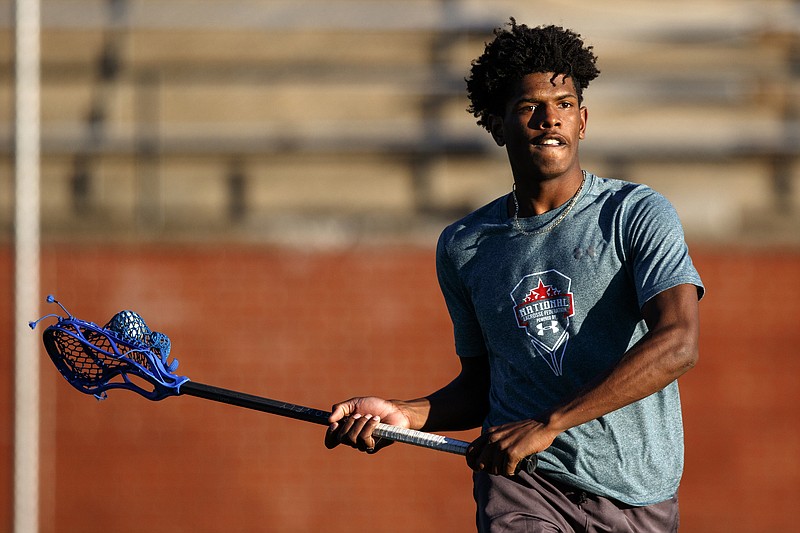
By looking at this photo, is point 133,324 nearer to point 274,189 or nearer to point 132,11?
point 274,189

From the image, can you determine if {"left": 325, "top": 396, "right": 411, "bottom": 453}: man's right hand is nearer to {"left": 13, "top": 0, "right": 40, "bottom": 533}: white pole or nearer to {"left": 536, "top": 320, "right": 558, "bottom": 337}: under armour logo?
{"left": 536, "top": 320, "right": 558, "bottom": 337}: under armour logo

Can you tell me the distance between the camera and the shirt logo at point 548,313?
3582 mm

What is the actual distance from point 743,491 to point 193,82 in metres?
5.05

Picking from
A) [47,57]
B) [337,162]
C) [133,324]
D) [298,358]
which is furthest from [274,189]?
[133,324]

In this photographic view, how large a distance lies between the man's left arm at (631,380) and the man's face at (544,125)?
21.8 inches

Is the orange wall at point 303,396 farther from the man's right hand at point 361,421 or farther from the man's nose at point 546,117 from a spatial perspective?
the man's nose at point 546,117

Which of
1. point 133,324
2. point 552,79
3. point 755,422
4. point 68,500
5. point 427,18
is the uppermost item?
point 427,18

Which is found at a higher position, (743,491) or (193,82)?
(193,82)

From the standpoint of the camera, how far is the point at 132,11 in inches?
393

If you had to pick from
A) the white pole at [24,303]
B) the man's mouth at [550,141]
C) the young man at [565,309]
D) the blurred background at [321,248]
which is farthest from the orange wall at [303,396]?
the man's mouth at [550,141]

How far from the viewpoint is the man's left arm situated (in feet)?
10.8

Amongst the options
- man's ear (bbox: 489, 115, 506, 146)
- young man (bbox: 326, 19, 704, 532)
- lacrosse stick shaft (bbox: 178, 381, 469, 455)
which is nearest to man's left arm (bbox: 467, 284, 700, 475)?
young man (bbox: 326, 19, 704, 532)

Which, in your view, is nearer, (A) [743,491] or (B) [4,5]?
(A) [743,491]

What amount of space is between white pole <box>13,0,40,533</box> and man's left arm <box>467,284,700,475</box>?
17.3 ft
